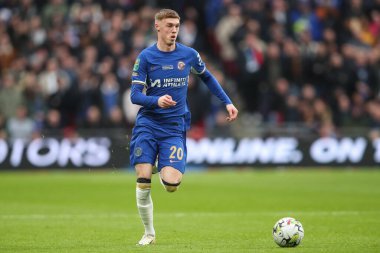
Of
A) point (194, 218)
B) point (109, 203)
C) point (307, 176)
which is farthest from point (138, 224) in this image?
point (307, 176)

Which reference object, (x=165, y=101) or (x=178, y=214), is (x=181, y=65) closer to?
(x=165, y=101)

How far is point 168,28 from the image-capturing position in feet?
34.7

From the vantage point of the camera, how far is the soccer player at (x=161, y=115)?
10547 millimetres

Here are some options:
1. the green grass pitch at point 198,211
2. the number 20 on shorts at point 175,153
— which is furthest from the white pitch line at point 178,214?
the number 20 on shorts at point 175,153

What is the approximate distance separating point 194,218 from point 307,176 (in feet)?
32.1

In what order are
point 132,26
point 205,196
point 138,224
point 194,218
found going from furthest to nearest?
1. point 132,26
2. point 205,196
3. point 194,218
4. point 138,224

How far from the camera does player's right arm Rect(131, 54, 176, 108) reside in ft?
33.0

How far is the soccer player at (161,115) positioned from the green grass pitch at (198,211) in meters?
0.73

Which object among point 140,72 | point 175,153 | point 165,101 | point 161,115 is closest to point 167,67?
point 140,72

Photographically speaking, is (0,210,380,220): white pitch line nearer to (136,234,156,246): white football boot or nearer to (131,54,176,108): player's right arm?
(136,234,156,246): white football boot

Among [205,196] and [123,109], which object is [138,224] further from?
[123,109]

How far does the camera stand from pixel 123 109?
24500mm

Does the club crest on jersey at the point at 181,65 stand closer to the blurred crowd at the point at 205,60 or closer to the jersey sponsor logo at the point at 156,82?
the jersey sponsor logo at the point at 156,82

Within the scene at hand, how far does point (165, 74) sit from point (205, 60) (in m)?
15.9
